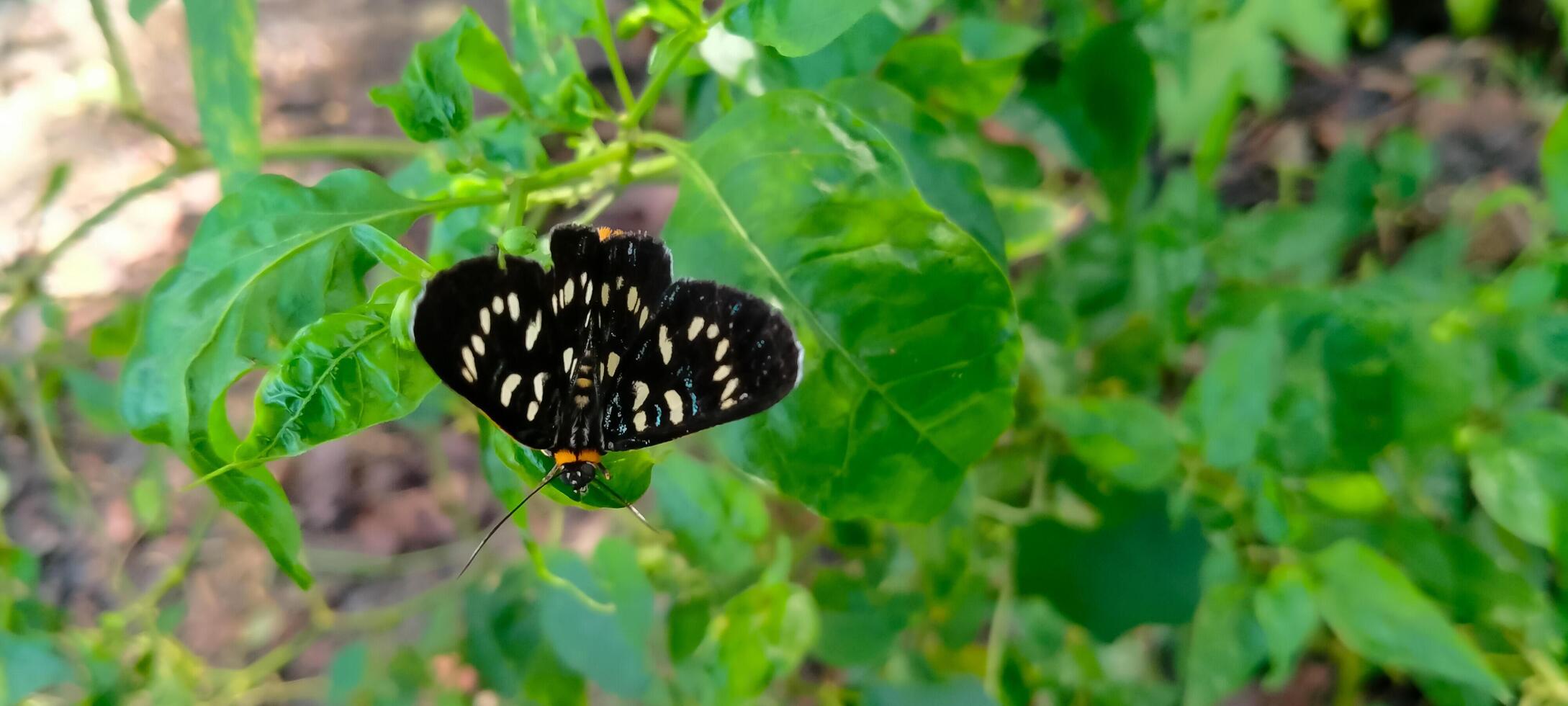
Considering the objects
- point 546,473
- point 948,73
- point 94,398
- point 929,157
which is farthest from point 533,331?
point 94,398

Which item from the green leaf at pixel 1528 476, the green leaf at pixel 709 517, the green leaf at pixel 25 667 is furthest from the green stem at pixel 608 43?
the green leaf at pixel 25 667

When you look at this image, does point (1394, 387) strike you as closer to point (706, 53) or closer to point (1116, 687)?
point (1116, 687)

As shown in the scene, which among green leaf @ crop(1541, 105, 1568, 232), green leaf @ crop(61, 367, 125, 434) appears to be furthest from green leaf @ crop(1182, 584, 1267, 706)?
green leaf @ crop(61, 367, 125, 434)

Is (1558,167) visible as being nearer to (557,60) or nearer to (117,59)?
(557,60)

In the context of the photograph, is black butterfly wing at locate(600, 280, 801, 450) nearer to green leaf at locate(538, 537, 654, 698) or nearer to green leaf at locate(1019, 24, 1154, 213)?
green leaf at locate(538, 537, 654, 698)

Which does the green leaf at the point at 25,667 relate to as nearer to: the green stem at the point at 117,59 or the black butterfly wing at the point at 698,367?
the green stem at the point at 117,59
